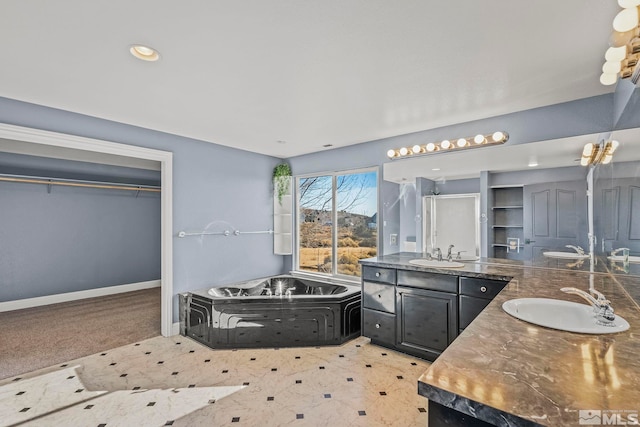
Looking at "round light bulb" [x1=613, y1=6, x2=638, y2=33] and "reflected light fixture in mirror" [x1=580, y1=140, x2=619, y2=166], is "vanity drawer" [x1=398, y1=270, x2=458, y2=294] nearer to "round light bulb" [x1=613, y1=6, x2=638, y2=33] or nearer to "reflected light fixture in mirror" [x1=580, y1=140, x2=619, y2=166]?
"reflected light fixture in mirror" [x1=580, y1=140, x2=619, y2=166]

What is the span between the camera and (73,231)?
5062 millimetres

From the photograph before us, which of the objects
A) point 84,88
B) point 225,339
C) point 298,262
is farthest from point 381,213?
point 84,88

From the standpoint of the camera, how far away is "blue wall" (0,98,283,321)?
128 inches

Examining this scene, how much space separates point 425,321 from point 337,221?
6.42 ft

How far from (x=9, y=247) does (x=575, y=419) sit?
639 centimetres

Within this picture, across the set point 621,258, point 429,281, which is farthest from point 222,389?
point 621,258

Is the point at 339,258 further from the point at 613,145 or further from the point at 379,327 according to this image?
the point at 613,145

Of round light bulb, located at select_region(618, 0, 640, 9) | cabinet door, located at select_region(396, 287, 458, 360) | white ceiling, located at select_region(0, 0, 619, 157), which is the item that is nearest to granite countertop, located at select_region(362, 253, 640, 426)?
round light bulb, located at select_region(618, 0, 640, 9)

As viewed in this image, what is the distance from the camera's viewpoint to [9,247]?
14.6ft

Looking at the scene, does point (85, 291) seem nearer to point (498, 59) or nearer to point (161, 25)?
point (161, 25)

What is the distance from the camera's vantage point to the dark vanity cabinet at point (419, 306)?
2.60 meters

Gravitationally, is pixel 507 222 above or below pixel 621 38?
below

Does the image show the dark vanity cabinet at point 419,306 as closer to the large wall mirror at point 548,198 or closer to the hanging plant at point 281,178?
the large wall mirror at point 548,198

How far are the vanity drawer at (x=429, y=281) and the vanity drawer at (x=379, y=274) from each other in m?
0.08
